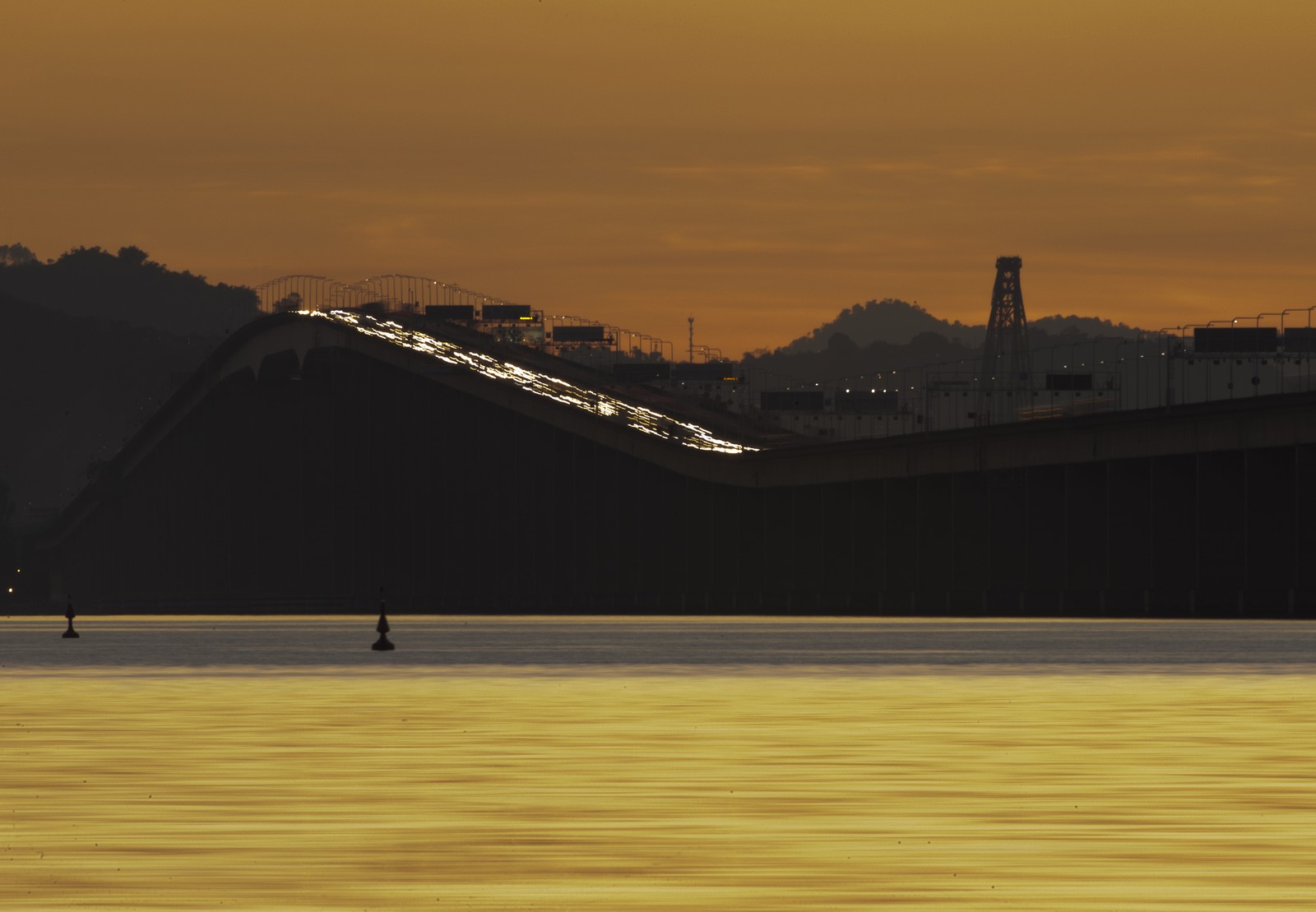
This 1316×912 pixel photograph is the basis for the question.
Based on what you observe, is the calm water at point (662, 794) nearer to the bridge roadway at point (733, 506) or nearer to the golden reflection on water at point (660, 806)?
the golden reflection on water at point (660, 806)

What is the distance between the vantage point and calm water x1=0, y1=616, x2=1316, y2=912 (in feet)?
51.3

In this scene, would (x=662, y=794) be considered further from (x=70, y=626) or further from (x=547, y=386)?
(x=547, y=386)

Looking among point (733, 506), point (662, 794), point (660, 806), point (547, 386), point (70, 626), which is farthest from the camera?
point (547, 386)

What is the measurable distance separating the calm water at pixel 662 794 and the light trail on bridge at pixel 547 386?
113m

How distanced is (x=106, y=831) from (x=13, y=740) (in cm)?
1053

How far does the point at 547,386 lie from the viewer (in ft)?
592

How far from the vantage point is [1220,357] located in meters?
143

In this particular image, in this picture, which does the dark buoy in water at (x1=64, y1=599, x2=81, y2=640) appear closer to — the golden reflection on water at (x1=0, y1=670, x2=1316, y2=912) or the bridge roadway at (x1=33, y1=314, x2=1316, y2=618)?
the bridge roadway at (x1=33, y1=314, x2=1316, y2=618)

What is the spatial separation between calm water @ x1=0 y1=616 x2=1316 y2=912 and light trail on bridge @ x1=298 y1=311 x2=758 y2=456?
370ft

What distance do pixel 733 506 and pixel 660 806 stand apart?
449 ft

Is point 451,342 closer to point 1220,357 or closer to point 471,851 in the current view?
point 1220,357

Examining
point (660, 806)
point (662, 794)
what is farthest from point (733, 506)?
point (660, 806)

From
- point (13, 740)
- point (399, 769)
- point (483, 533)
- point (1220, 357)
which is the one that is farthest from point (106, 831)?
point (483, 533)

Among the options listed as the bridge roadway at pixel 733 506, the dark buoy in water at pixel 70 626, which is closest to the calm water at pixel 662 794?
the dark buoy in water at pixel 70 626
